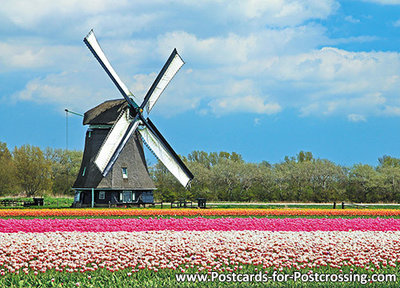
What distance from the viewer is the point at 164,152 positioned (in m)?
28.2

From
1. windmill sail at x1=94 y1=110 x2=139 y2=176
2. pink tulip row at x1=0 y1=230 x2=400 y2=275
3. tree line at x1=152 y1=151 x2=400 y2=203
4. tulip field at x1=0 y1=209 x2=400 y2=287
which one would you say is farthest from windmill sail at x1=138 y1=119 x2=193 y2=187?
tree line at x1=152 y1=151 x2=400 y2=203

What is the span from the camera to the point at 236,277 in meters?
8.71

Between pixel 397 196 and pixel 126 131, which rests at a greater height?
pixel 126 131

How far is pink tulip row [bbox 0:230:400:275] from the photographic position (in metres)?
9.47

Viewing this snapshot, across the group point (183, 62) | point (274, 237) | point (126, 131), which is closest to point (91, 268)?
point (274, 237)

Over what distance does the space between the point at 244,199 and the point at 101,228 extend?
34992mm

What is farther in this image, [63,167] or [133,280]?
[63,167]

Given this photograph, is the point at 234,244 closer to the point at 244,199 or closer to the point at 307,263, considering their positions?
the point at 307,263

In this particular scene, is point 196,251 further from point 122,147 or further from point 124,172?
point 124,172

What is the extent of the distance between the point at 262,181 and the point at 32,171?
2356 cm

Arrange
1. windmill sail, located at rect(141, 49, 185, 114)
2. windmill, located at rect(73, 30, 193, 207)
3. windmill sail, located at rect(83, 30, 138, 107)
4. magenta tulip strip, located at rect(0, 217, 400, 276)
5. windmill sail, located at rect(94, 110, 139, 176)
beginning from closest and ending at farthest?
magenta tulip strip, located at rect(0, 217, 400, 276) < windmill sail, located at rect(94, 110, 139, 176) < windmill, located at rect(73, 30, 193, 207) < windmill sail, located at rect(141, 49, 185, 114) < windmill sail, located at rect(83, 30, 138, 107)

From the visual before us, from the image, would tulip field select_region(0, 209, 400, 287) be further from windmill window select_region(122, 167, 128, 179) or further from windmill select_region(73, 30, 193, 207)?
windmill window select_region(122, 167, 128, 179)

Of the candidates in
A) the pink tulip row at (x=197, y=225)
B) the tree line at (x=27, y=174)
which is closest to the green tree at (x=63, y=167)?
the tree line at (x=27, y=174)

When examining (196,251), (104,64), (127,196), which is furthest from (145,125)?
(196,251)
